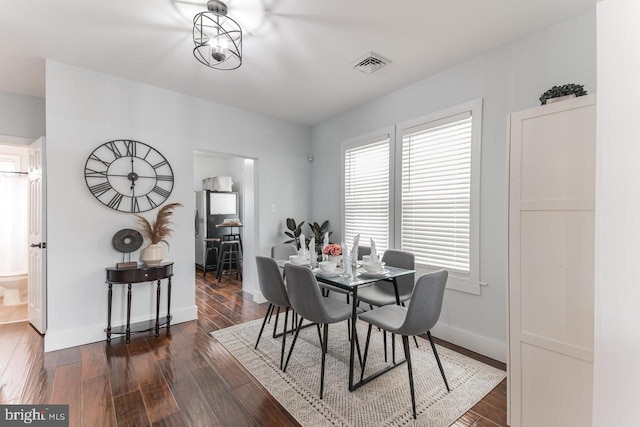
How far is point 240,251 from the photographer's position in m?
5.87

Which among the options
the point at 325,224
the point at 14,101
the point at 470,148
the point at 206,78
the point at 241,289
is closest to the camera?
the point at 470,148

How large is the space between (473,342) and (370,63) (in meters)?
2.82

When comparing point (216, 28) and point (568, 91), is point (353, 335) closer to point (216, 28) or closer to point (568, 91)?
point (568, 91)

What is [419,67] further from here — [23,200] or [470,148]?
[23,200]

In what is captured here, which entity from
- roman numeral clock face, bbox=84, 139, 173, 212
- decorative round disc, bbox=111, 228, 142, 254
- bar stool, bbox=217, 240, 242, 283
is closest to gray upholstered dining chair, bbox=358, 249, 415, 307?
decorative round disc, bbox=111, 228, 142, 254

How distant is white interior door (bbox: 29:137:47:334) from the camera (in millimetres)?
2834

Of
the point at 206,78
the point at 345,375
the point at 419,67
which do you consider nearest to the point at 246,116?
the point at 206,78

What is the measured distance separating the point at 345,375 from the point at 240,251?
13.6 feet

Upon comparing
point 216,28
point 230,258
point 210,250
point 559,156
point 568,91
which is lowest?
point 230,258

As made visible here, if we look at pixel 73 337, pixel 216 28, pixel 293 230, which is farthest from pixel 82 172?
pixel 293 230

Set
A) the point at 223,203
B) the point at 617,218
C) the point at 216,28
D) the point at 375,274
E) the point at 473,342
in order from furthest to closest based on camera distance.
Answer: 1. the point at 223,203
2. the point at 473,342
3. the point at 375,274
4. the point at 216,28
5. the point at 617,218

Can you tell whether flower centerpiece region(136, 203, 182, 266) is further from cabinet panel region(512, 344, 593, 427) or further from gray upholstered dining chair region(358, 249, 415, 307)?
cabinet panel region(512, 344, 593, 427)

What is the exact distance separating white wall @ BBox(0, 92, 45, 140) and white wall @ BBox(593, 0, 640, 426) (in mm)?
5010

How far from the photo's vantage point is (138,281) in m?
2.81
